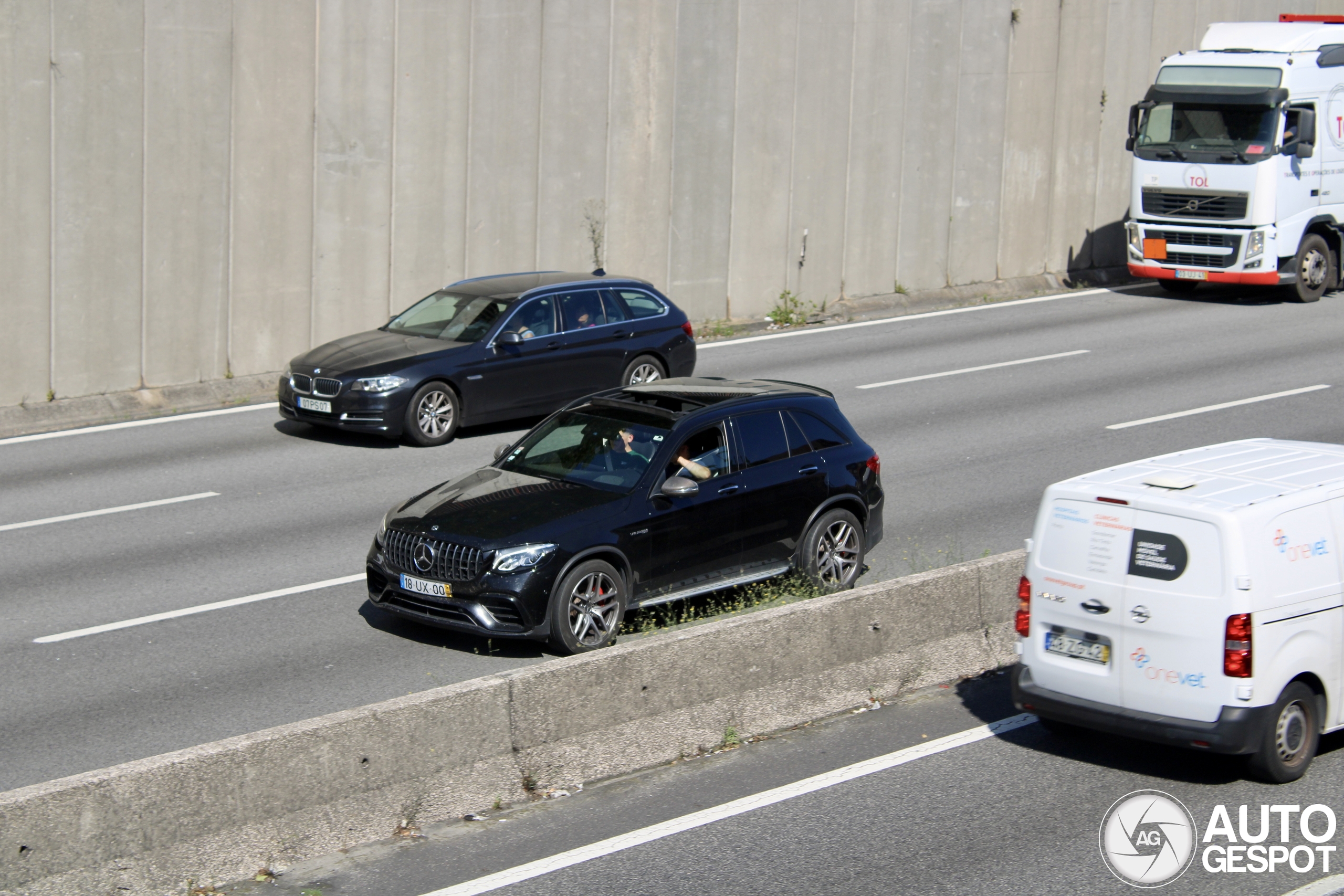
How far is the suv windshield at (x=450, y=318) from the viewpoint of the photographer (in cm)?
1683

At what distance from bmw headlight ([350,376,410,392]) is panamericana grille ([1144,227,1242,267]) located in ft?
47.1

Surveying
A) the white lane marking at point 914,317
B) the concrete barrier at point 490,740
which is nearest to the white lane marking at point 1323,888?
the concrete barrier at point 490,740

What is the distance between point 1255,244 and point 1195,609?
1767cm

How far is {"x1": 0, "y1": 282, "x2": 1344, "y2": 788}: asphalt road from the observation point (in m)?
9.52

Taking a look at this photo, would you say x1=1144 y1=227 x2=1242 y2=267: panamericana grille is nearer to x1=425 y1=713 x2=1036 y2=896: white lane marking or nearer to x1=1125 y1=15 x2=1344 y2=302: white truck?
x1=1125 y1=15 x2=1344 y2=302: white truck

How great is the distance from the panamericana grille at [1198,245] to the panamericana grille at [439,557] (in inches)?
703

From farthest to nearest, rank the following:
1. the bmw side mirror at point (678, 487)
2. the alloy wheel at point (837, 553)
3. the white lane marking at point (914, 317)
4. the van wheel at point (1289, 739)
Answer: the white lane marking at point (914, 317) < the alloy wheel at point (837, 553) < the bmw side mirror at point (678, 487) < the van wheel at point (1289, 739)

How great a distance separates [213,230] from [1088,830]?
14733mm

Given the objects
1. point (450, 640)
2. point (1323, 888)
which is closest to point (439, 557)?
point (450, 640)

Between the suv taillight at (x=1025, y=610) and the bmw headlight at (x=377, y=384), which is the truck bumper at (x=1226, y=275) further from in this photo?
the suv taillight at (x=1025, y=610)

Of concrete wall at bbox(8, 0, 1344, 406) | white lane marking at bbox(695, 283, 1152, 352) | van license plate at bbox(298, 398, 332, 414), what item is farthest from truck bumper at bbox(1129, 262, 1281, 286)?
van license plate at bbox(298, 398, 332, 414)

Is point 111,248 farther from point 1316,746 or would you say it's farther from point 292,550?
point 1316,746

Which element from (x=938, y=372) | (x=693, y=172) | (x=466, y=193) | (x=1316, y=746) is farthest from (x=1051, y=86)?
(x=1316, y=746)

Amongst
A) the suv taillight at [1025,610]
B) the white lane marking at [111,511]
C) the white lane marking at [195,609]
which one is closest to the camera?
the suv taillight at [1025,610]
